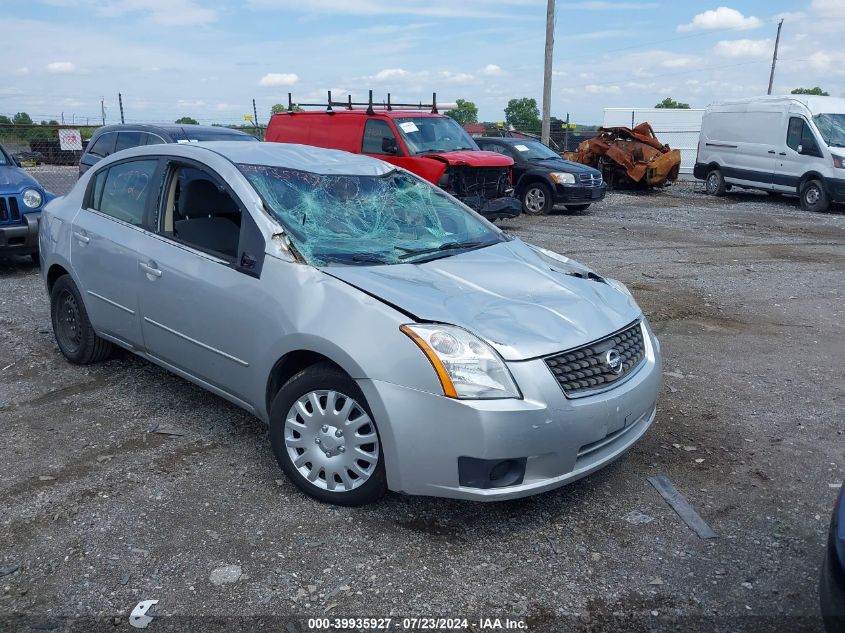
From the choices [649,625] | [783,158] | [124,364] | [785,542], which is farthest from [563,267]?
[783,158]

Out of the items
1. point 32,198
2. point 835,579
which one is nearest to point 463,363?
point 835,579

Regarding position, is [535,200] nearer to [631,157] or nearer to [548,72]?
[631,157]

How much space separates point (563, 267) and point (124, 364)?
3.17 meters

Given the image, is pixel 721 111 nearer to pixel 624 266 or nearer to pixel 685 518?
pixel 624 266

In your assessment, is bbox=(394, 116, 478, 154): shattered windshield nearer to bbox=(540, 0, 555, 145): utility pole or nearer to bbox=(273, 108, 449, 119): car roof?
bbox=(273, 108, 449, 119): car roof

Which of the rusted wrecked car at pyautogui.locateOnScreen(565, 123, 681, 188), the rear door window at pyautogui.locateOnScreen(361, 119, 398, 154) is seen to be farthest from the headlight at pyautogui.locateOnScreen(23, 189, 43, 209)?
the rusted wrecked car at pyautogui.locateOnScreen(565, 123, 681, 188)

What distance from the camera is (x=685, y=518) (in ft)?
11.5

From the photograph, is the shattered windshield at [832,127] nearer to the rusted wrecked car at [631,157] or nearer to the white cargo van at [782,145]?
the white cargo van at [782,145]

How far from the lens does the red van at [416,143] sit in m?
11.6

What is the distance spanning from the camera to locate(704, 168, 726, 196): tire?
741 inches

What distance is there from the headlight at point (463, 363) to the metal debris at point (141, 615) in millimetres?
1376

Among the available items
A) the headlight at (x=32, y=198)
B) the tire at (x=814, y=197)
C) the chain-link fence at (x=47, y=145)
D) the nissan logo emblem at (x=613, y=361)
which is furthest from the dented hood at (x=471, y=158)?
the chain-link fence at (x=47, y=145)

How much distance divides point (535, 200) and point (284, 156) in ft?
36.5

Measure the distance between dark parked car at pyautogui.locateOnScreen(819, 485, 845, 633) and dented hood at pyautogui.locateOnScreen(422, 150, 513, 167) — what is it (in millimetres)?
9789
